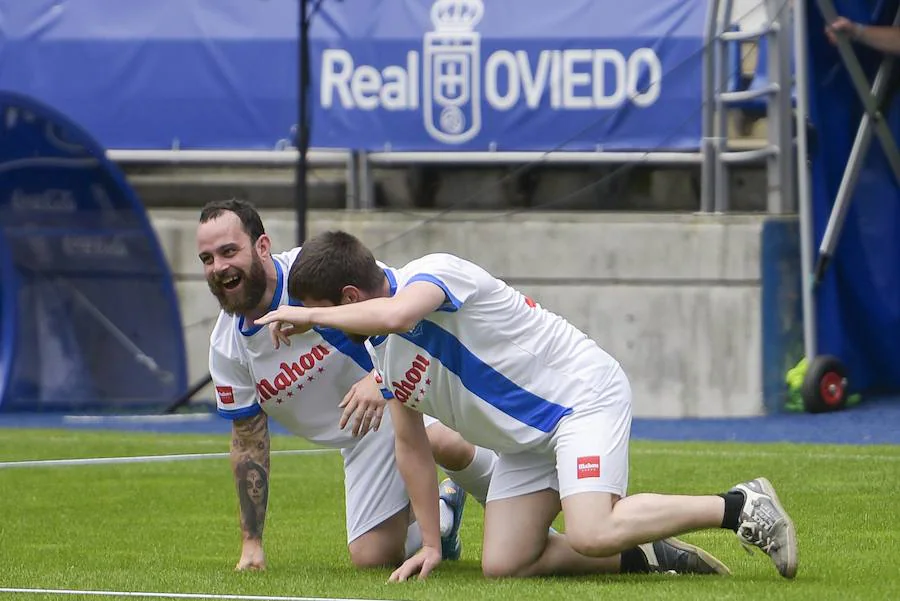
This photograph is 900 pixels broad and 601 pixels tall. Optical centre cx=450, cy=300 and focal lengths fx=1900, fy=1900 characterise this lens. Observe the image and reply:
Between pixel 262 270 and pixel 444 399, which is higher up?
pixel 262 270

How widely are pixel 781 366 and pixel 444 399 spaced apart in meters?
8.35

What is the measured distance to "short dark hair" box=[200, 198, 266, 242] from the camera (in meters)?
6.73

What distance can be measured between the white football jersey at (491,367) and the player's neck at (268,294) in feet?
1.60

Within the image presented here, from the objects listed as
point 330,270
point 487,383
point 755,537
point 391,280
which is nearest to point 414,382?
point 487,383

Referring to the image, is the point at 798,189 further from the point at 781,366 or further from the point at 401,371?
the point at 401,371

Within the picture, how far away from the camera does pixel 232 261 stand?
6.72m

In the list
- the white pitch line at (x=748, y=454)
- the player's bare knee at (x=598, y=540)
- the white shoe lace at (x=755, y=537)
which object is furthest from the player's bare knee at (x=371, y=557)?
the white pitch line at (x=748, y=454)

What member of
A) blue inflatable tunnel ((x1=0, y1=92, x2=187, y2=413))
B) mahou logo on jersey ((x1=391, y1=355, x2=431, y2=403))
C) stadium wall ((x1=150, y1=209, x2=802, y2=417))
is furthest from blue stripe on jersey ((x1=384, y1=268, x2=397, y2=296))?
blue inflatable tunnel ((x1=0, y1=92, x2=187, y2=413))

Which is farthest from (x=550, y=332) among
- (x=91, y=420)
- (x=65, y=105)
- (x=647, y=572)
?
(x=65, y=105)

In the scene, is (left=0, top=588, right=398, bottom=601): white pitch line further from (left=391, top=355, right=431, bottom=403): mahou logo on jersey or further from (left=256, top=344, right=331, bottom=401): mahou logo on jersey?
(left=256, top=344, right=331, bottom=401): mahou logo on jersey

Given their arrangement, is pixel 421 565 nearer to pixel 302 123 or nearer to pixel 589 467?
pixel 589 467

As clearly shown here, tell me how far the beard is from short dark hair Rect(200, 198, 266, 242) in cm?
8

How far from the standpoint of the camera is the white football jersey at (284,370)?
7.01m

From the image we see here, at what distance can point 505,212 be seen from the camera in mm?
15367
